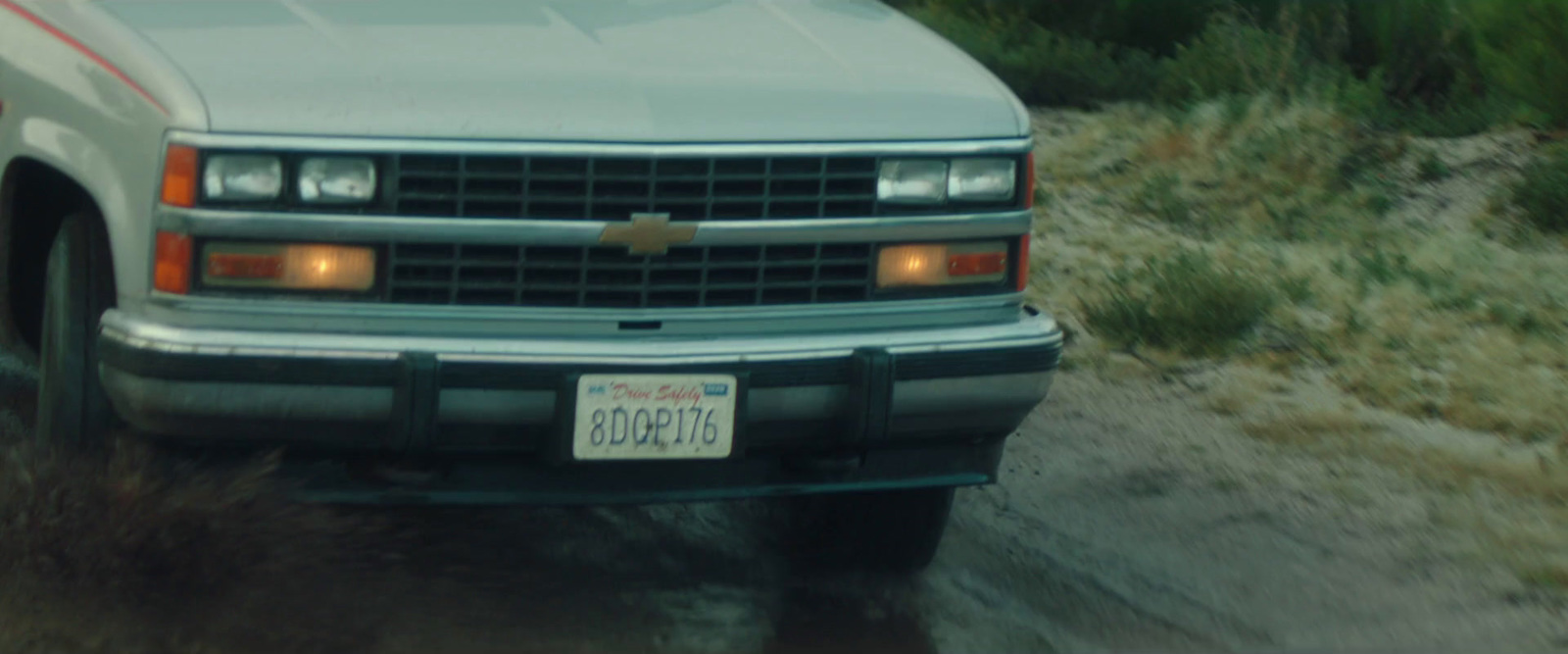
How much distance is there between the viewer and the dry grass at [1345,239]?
20.6 ft

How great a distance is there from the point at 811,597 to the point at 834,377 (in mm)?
759

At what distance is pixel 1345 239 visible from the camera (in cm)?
807

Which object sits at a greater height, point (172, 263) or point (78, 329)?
point (172, 263)

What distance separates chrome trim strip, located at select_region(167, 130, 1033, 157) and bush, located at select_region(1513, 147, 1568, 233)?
16.1ft

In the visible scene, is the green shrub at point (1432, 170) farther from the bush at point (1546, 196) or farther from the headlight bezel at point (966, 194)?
the headlight bezel at point (966, 194)

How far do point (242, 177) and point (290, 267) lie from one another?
180mm

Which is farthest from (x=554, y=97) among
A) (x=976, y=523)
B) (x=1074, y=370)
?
(x=1074, y=370)

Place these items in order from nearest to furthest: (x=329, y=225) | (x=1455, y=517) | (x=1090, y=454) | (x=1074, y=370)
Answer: (x=329, y=225), (x=1455, y=517), (x=1090, y=454), (x=1074, y=370)

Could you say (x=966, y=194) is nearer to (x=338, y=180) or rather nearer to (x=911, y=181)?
(x=911, y=181)

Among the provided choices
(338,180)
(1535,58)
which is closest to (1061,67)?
(1535,58)

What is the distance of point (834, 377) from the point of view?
3.88 m

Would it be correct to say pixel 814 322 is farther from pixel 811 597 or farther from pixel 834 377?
pixel 811 597

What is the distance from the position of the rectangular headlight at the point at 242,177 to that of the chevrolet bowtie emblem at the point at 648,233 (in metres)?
0.59

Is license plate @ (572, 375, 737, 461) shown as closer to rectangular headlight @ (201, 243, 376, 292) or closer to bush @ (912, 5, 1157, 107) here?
rectangular headlight @ (201, 243, 376, 292)
